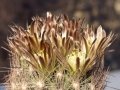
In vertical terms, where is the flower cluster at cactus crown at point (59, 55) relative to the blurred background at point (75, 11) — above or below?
below

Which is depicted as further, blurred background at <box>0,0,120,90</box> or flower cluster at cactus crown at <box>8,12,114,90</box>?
blurred background at <box>0,0,120,90</box>

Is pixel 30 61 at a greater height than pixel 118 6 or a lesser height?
lesser

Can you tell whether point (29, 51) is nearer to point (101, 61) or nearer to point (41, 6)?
point (101, 61)

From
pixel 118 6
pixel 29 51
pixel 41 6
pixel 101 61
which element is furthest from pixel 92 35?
pixel 118 6

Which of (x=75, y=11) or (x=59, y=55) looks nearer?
(x=59, y=55)

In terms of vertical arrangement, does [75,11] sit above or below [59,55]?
above
